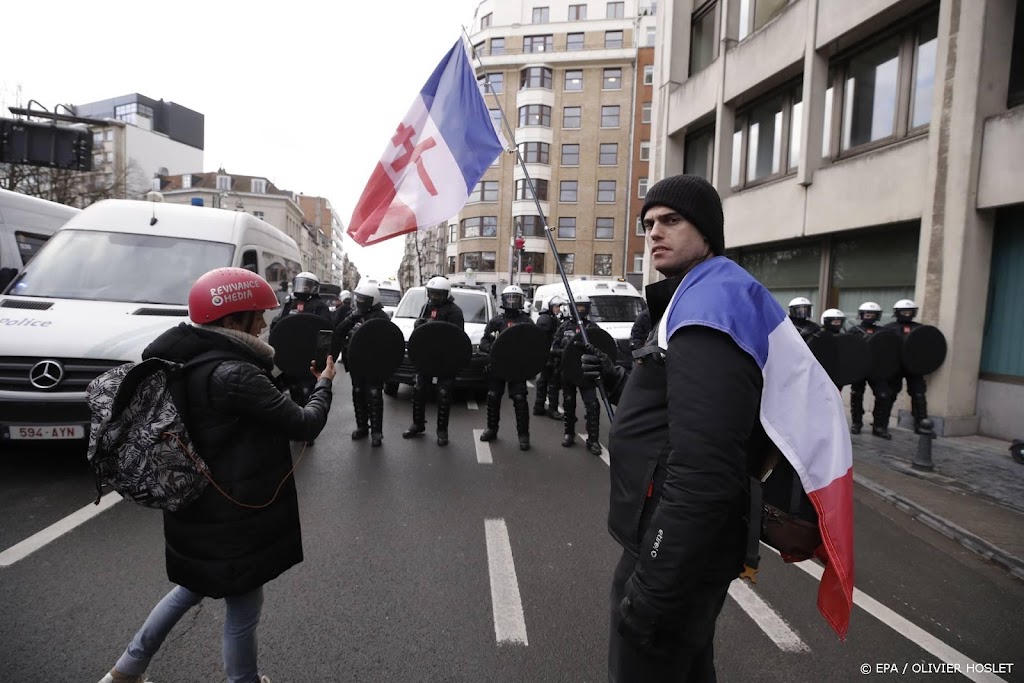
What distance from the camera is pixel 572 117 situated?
5119 cm

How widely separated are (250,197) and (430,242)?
23948mm

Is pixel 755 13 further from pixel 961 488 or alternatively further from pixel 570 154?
pixel 570 154

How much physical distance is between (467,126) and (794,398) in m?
4.08

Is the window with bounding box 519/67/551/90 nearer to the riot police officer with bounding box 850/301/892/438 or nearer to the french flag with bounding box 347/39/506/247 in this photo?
the riot police officer with bounding box 850/301/892/438

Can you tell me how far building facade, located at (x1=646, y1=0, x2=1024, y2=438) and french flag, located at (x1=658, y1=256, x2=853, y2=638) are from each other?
8.88m

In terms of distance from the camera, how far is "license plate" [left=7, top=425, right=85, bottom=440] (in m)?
4.80

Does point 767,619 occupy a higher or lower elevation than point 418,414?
lower

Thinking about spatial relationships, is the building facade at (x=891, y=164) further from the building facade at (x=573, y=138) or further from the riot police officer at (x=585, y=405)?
the building facade at (x=573, y=138)

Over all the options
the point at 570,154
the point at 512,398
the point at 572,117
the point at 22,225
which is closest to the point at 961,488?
the point at 512,398

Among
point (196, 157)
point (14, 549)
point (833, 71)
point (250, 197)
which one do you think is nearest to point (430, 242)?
point (250, 197)

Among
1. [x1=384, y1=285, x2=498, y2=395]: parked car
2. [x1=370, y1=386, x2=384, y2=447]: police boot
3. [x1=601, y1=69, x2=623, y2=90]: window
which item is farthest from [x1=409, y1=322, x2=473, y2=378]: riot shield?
[x1=601, y1=69, x2=623, y2=90]: window

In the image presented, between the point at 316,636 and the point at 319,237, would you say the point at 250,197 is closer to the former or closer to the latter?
the point at 319,237

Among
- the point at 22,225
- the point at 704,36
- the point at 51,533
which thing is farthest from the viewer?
the point at 704,36

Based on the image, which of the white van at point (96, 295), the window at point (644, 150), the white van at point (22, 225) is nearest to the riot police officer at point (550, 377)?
the white van at point (96, 295)
